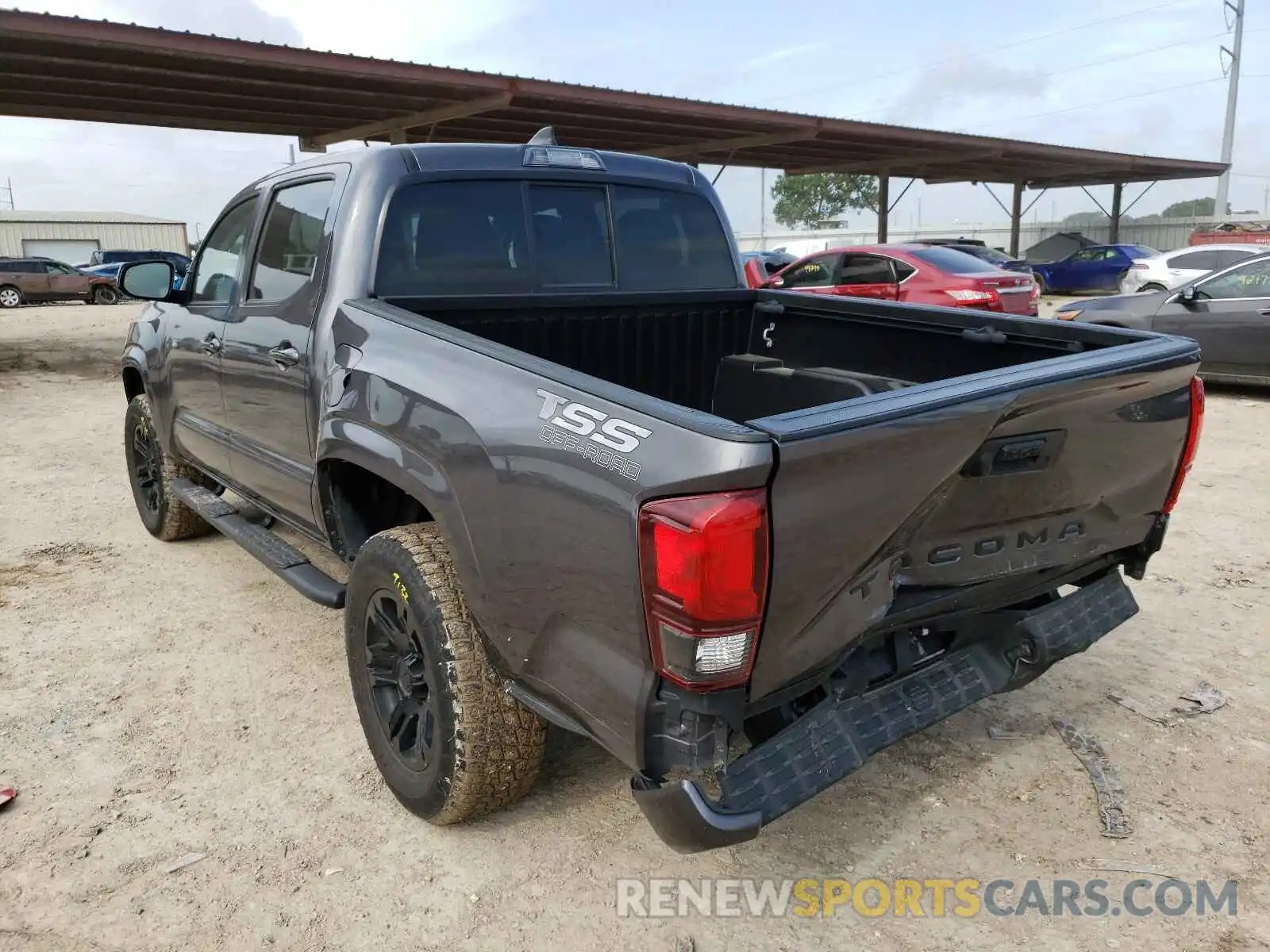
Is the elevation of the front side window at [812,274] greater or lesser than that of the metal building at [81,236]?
lesser

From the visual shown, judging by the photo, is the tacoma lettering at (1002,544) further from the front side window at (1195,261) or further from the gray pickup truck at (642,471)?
the front side window at (1195,261)

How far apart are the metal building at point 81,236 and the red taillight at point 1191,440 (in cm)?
6104

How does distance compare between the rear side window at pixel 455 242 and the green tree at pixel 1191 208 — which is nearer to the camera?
the rear side window at pixel 455 242

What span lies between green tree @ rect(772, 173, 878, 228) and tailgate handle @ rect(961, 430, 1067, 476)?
95.8 metres

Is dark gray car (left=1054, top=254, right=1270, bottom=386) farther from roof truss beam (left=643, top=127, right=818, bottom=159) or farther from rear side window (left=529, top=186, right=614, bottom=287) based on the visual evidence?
roof truss beam (left=643, top=127, right=818, bottom=159)

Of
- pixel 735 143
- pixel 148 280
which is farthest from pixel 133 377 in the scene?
pixel 735 143

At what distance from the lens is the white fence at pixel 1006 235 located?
120 ft

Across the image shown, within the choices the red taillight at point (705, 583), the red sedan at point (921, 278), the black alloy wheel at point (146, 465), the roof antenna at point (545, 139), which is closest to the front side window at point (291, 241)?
the roof antenna at point (545, 139)

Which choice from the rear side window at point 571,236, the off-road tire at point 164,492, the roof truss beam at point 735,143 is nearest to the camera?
the rear side window at point 571,236

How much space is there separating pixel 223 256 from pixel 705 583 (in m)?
3.51

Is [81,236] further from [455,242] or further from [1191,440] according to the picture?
[1191,440]

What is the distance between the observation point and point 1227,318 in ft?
30.5

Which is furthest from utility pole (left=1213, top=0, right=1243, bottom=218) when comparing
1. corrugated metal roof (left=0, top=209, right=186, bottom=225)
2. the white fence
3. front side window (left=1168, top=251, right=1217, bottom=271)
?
corrugated metal roof (left=0, top=209, right=186, bottom=225)

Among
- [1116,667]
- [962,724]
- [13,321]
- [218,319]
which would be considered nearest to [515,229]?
[218,319]
